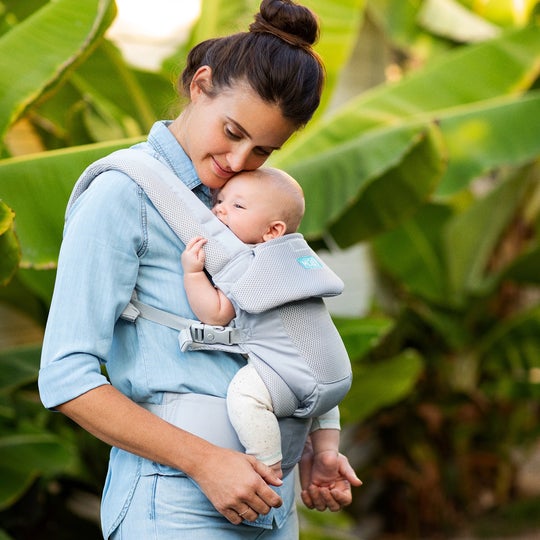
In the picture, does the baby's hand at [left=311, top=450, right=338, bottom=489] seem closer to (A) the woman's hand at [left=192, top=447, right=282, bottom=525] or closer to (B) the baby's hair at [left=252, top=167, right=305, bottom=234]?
(A) the woman's hand at [left=192, top=447, right=282, bottom=525]

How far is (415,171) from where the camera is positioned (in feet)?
11.7

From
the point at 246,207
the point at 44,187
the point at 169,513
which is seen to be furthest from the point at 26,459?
the point at 246,207

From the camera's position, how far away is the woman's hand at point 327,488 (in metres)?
2.00

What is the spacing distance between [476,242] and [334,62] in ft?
5.59

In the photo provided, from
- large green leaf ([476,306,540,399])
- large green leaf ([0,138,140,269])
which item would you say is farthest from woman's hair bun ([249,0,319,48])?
large green leaf ([476,306,540,399])

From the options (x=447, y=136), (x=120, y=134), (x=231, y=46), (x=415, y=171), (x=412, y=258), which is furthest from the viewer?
(x=412, y=258)

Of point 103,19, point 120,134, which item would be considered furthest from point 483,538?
point 103,19

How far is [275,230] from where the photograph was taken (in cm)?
188

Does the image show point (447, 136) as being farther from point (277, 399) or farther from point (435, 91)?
point (277, 399)

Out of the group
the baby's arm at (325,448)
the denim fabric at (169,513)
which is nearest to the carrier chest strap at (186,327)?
Result: the denim fabric at (169,513)

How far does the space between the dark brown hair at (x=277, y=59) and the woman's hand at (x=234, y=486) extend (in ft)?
2.09

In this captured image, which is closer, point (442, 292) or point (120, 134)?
point (120, 134)

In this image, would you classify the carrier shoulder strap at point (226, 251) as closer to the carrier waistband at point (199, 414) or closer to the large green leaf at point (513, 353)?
the carrier waistband at point (199, 414)

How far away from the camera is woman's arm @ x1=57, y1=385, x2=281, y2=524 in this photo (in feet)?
5.38
